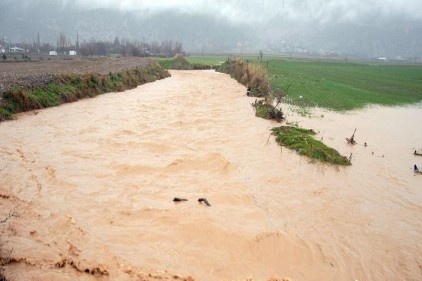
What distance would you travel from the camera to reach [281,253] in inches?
306

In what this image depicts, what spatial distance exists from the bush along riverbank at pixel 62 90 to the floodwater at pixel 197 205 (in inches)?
79.8

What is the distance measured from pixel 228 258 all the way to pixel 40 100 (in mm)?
16934

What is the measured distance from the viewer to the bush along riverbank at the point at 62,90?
1841 cm

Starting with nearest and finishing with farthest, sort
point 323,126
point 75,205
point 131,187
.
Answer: point 75,205 → point 131,187 → point 323,126

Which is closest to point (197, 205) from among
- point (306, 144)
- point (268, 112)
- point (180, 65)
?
point (306, 144)

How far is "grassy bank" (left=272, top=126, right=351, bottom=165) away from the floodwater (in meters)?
0.42

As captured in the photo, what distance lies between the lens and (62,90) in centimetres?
2252

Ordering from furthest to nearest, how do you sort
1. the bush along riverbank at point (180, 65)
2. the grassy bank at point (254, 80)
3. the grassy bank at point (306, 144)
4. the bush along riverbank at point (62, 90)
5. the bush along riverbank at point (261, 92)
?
1. the bush along riverbank at point (180, 65)
2. the grassy bank at point (254, 80)
3. the bush along riverbank at point (261, 92)
4. the bush along riverbank at point (62, 90)
5. the grassy bank at point (306, 144)

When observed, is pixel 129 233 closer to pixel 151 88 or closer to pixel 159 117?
pixel 159 117

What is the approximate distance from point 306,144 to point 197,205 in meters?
7.11

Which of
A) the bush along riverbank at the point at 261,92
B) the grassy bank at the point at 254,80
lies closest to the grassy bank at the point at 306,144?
the bush along riverbank at the point at 261,92

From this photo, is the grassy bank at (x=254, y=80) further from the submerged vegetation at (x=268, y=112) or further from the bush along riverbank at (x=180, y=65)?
the bush along riverbank at (x=180, y=65)

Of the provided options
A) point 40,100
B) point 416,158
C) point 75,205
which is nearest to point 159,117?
point 40,100

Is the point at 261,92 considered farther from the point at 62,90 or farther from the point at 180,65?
the point at 180,65
